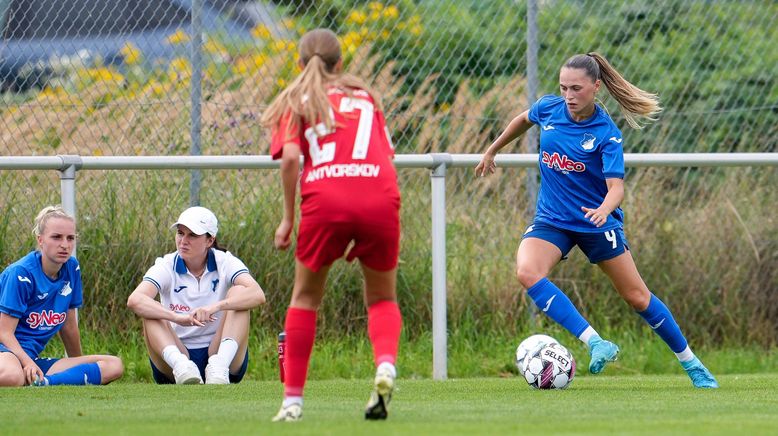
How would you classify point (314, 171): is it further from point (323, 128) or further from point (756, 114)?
point (756, 114)

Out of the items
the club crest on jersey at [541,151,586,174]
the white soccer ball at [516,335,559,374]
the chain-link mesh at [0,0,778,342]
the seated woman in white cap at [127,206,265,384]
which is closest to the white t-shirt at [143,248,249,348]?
the seated woman in white cap at [127,206,265,384]

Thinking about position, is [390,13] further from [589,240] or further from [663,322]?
[663,322]

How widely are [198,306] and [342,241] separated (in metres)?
2.74

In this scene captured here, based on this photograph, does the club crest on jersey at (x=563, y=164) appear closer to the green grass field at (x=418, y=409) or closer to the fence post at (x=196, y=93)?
the green grass field at (x=418, y=409)

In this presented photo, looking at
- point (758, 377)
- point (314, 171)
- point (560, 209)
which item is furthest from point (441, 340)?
point (314, 171)

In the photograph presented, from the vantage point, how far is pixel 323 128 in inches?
185

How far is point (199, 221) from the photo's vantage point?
7.18m

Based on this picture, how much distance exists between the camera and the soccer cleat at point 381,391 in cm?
456

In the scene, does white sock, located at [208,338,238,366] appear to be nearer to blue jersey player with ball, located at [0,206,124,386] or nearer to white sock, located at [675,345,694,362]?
blue jersey player with ball, located at [0,206,124,386]

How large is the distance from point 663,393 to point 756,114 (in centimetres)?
417

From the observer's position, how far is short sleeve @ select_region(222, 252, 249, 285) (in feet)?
23.9

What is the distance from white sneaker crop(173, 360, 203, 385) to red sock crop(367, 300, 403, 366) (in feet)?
7.40

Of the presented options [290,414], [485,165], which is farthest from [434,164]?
[290,414]

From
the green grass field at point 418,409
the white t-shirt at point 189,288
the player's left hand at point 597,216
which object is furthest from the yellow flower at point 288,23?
the player's left hand at point 597,216
